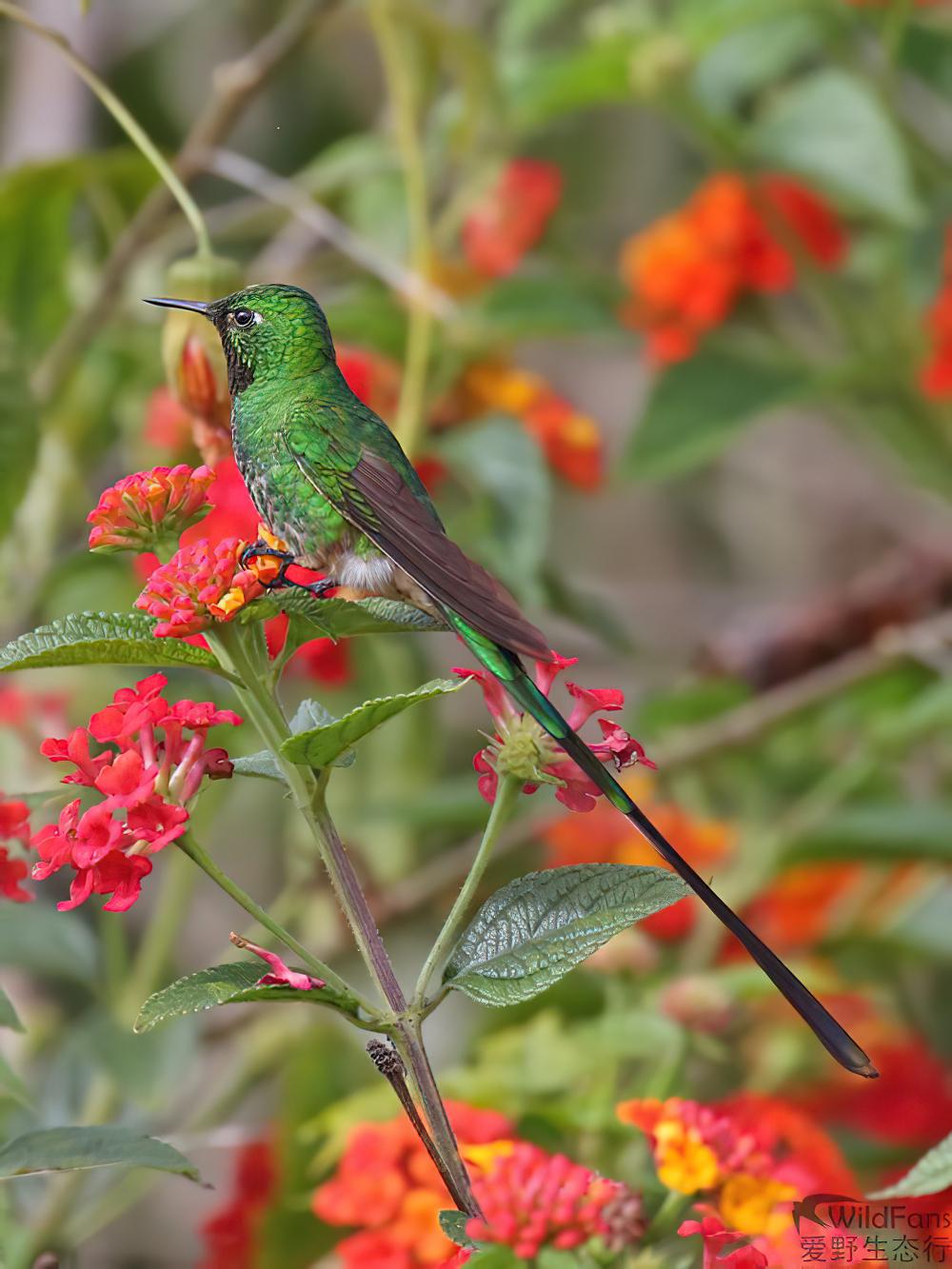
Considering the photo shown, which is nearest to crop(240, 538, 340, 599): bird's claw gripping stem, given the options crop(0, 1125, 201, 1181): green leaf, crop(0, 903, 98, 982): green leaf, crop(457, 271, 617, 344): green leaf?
crop(0, 1125, 201, 1181): green leaf

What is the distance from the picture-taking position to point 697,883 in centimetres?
60

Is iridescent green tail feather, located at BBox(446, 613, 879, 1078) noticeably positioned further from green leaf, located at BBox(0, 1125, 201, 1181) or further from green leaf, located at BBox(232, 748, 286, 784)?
green leaf, located at BBox(0, 1125, 201, 1181)

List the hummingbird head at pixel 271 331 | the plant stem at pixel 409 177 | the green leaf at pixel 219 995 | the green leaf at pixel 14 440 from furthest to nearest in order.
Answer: the plant stem at pixel 409 177 → the green leaf at pixel 14 440 → the hummingbird head at pixel 271 331 → the green leaf at pixel 219 995

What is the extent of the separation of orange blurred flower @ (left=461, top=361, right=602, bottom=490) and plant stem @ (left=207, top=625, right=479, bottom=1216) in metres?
0.94

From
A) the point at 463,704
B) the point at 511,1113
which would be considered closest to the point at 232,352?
the point at 511,1113

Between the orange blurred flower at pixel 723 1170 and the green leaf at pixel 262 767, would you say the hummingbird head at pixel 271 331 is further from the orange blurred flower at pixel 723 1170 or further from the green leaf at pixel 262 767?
the orange blurred flower at pixel 723 1170

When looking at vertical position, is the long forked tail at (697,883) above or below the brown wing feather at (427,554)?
below

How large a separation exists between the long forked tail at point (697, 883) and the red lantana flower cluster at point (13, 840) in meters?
0.25

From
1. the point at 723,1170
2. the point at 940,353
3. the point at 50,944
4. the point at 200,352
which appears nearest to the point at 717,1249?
the point at 723,1170

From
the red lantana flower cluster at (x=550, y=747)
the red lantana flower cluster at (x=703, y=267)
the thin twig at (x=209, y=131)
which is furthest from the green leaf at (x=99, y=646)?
the red lantana flower cluster at (x=703, y=267)

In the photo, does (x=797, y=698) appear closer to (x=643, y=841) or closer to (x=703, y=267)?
(x=643, y=841)

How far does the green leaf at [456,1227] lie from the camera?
0.61m

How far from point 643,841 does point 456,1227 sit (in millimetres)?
1004

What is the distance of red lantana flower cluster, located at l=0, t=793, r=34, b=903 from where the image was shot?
72 cm
